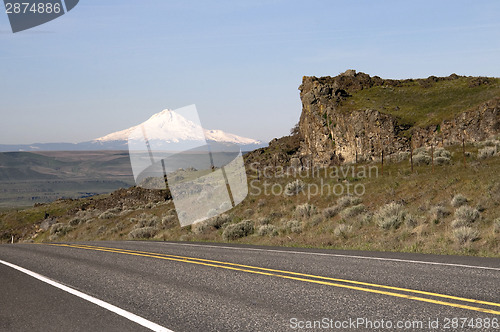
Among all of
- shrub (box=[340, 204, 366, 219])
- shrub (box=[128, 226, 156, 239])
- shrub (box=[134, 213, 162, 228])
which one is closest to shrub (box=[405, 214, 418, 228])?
shrub (box=[340, 204, 366, 219])

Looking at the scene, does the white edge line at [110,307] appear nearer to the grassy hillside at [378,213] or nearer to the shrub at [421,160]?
the grassy hillside at [378,213]

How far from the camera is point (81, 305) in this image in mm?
7262

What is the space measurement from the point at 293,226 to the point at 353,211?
10.3 ft

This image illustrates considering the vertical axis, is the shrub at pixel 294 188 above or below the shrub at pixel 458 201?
above

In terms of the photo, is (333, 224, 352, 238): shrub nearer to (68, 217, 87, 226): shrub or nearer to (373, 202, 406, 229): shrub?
(373, 202, 406, 229): shrub

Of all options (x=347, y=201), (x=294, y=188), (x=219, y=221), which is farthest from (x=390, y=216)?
(x=219, y=221)

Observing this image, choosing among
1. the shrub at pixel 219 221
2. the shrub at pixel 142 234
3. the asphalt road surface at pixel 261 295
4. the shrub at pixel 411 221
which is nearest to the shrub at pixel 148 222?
the shrub at pixel 142 234

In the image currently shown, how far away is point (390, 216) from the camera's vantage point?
1931 cm

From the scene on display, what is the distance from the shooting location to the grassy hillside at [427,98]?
174ft

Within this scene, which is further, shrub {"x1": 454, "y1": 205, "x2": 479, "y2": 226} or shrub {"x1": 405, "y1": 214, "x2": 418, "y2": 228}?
shrub {"x1": 405, "y1": 214, "x2": 418, "y2": 228}

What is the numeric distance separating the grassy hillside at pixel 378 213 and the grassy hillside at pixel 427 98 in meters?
21.7

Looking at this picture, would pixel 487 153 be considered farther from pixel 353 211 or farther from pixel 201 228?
pixel 201 228

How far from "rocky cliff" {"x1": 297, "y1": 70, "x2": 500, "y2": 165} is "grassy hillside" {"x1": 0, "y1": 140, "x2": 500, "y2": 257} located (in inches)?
641

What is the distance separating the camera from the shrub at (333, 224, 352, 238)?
18.8 m
